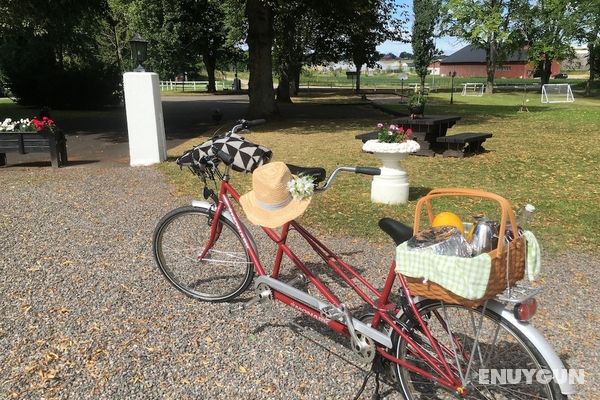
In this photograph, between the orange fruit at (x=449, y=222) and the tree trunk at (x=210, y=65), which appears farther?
the tree trunk at (x=210, y=65)

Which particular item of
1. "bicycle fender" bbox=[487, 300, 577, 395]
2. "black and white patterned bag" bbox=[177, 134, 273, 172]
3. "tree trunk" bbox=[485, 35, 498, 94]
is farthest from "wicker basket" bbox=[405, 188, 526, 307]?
"tree trunk" bbox=[485, 35, 498, 94]

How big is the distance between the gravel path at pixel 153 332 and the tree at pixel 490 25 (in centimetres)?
3993

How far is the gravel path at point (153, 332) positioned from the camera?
2.84 metres

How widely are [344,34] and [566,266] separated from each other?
33606 mm

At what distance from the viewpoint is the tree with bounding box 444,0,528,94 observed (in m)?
40.2

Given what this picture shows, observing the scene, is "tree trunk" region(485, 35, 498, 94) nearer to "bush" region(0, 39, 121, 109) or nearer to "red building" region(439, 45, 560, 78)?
"bush" region(0, 39, 121, 109)

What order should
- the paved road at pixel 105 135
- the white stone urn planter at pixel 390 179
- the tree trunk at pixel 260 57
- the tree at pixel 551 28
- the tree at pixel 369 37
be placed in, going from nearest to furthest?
the white stone urn planter at pixel 390 179, the paved road at pixel 105 135, the tree trunk at pixel 260 57, the tree at pixel 369 37, the tree at pixel 551 28

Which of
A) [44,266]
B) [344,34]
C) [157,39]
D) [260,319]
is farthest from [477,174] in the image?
[157,39]

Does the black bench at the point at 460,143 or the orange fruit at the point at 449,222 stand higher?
the orange fruit at the point at 449,222

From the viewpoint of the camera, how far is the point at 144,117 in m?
9.27

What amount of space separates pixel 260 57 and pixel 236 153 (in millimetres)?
15364

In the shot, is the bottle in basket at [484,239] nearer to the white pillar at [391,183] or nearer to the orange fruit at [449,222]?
the orange fruit at [449,222]

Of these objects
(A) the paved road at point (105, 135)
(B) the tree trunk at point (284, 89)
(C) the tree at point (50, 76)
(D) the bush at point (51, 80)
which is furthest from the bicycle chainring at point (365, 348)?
(B) the tree trunk at point (284, 89)

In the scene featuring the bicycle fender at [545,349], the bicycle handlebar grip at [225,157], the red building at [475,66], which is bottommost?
the bicycle fender at [545,349]
